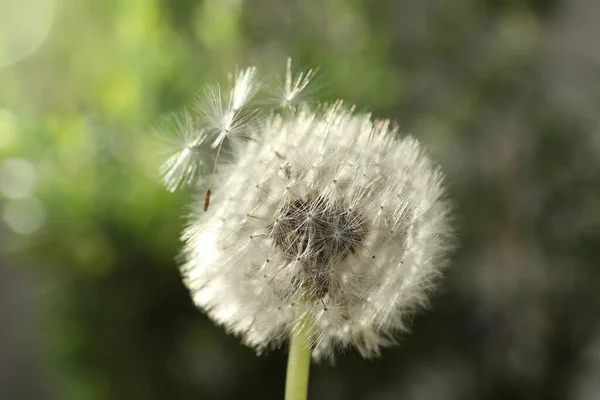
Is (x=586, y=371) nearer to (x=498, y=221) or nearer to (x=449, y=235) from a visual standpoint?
(x=498, y=221)

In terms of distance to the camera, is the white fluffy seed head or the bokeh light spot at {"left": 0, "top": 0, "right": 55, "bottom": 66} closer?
the white fluffy seed head

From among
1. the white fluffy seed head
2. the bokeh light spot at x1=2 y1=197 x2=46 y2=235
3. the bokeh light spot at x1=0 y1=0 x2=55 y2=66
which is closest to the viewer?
the white fluffy seed head

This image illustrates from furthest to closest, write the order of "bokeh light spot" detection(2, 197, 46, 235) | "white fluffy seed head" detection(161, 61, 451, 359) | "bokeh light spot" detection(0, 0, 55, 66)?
"bokeh light spot" detection(0, 0, 55, 66), "bokeh light spot" detection(2, 197, 46, 235), "white fluffy seed head" detection(161, 61, 451, 359)

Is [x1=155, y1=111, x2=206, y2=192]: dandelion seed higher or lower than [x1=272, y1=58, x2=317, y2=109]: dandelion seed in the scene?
lower

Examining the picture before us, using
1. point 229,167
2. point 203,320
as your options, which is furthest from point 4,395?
point 229,167

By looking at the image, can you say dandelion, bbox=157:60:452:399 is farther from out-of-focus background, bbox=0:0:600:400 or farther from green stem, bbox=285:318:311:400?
out-of-focus background, bbox=0:0:600:400

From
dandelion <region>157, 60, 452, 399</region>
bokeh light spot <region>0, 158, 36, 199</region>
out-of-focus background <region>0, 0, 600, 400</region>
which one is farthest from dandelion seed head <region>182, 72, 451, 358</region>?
bokeh light spot <region>0, 158, 36, 199</region>
